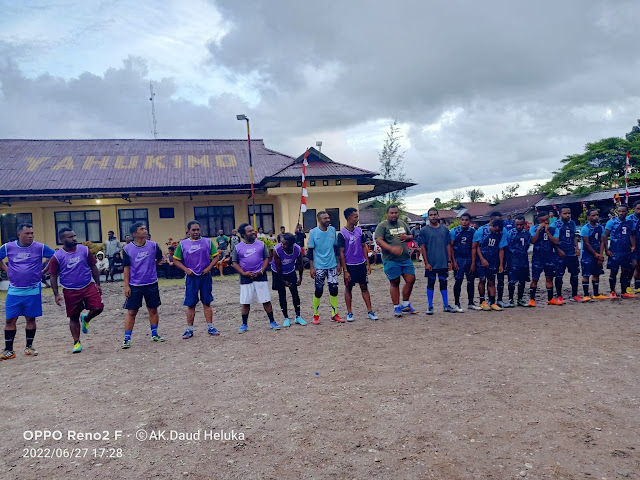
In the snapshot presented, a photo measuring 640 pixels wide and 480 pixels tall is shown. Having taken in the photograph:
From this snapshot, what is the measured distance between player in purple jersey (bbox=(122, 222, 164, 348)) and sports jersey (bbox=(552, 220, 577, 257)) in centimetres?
683

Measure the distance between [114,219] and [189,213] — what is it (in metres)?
3.38

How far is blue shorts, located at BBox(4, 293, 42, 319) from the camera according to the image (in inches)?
228

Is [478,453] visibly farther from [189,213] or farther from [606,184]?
[606,184]

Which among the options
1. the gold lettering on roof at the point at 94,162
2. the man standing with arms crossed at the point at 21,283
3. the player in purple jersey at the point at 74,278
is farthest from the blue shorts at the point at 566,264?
the gold lettering on roof at the point at 94,162

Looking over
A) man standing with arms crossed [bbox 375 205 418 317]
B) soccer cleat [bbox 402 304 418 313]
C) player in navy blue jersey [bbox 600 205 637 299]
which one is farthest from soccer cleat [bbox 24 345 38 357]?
player in navy blue jersey [bbox 600 205 637 299]

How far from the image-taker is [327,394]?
3.97m

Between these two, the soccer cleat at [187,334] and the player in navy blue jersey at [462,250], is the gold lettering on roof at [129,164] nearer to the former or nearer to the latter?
the soccer cleat at [187,334]

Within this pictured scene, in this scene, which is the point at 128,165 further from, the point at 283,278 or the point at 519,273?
the point at 519,273

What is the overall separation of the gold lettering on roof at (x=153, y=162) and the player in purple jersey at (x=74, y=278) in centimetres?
1613

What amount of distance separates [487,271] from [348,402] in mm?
4572

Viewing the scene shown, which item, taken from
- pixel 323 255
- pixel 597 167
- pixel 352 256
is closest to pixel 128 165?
pixel 323 255

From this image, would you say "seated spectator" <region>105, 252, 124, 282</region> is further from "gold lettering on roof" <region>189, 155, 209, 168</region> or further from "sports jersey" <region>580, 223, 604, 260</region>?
"sports jersey" <region>580, 223, 604, 260</region>

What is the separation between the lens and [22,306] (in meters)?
5.88

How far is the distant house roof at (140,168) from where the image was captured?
61.2 ft
